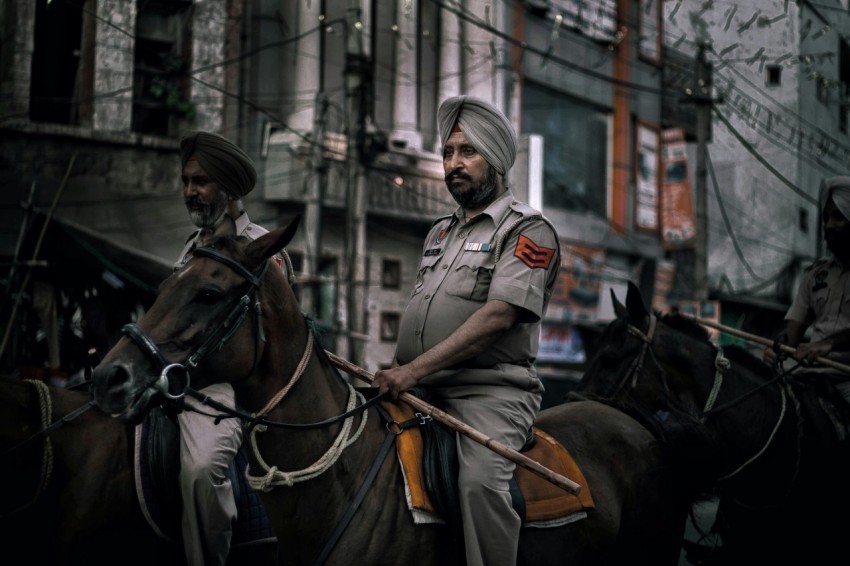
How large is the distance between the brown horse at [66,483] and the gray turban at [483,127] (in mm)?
2448

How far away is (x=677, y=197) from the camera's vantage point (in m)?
22.1

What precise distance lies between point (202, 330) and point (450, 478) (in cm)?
119

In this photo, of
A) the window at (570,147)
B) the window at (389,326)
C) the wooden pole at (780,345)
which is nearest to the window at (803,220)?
the window at (570,147)

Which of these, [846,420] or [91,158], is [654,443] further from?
[91,158]

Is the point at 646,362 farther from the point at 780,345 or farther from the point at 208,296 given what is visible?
the point at 208,296

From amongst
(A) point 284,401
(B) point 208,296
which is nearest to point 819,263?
(A) point 284,401

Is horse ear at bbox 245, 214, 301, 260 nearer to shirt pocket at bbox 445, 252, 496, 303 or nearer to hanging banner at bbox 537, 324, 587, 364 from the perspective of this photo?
shirt pocket at bbox 445, 252, 496, 303

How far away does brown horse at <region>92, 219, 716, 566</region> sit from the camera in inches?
122

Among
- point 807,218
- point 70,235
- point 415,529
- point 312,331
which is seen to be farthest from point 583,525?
point 807,218

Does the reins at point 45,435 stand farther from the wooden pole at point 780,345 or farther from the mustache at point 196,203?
the wooden pole at point 780,345

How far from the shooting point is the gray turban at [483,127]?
404 centimetres

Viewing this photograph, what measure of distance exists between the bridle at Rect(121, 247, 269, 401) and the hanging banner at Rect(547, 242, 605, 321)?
56.0 ft

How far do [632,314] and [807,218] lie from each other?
2652 cm

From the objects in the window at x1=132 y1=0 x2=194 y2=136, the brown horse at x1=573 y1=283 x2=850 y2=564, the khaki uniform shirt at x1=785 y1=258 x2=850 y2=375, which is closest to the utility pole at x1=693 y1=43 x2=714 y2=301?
the window at x1=132 y1=0 x2=194 y2=136
